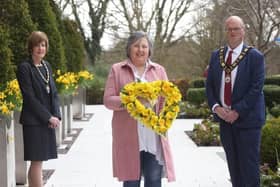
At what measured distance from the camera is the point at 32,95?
5293 millimetres

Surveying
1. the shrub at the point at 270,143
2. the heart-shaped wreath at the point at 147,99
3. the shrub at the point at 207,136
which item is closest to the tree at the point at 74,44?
the shrub at the point at 207,136

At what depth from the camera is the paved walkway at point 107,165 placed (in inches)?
277

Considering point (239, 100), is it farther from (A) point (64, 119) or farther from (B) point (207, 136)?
(A) point (64, 119)

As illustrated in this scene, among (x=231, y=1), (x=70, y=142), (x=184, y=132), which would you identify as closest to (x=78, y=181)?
(x=70, y=142)

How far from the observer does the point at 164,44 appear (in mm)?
29578

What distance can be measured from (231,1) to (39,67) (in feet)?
40.4

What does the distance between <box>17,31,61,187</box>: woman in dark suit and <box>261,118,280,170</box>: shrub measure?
2669mm

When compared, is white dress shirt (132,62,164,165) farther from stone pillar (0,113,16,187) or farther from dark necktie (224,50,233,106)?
stone pillar (0,113,16,187)

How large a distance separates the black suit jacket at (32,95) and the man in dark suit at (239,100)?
159cm

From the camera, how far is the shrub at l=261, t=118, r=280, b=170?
6610 mm

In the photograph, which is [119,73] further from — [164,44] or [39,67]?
[164,44]

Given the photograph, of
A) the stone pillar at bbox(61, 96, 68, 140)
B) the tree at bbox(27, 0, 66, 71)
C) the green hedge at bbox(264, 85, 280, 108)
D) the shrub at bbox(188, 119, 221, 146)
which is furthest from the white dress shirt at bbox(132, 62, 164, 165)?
the green hedge at bbox(264, 85, 280, 108)

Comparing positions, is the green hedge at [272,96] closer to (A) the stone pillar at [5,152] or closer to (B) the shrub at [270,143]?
(B) the shrub at [270,143]

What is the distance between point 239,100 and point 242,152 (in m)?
0.49
